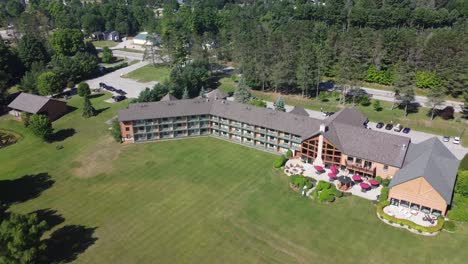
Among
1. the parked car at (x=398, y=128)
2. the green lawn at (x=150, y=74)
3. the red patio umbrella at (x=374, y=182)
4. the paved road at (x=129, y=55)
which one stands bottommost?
the red patio umbrella at (x=374, y=182)

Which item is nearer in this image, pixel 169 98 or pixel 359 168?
pixel 359 168

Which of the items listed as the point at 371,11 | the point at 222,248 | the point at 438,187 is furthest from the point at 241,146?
the point at 371,11

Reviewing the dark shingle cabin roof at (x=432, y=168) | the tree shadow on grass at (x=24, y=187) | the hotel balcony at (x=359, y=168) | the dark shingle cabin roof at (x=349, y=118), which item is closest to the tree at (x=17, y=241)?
the tree shadow on grass at (x=24, y=187)

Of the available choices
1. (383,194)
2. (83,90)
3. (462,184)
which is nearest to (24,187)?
(83,90)

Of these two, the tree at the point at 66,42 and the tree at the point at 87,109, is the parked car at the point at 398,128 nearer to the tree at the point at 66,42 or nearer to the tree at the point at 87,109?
the tree at the point at 87,109

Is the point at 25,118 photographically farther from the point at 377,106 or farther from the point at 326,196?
the point at 377,106

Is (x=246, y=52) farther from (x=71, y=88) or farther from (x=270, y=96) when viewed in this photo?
(x=71, y=88)

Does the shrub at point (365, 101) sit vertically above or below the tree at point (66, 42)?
below
